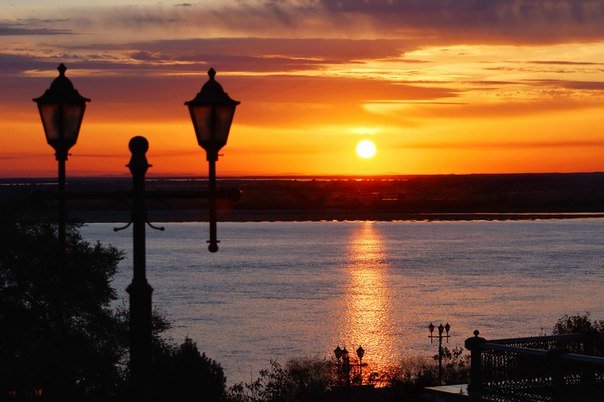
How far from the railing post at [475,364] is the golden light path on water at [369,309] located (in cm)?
4010

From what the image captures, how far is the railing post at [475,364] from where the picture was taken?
20875 millimetres

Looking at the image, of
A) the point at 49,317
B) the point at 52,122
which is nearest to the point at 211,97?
the point at 52,122

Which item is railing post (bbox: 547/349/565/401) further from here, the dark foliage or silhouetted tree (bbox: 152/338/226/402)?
silhouetted tree (bbox: 152/338/226/402)

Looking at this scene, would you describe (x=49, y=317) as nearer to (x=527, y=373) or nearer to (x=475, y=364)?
(x=475, y=364)

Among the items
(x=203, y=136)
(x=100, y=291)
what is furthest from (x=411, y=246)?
(x=203, y=136)

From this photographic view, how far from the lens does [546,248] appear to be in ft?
516

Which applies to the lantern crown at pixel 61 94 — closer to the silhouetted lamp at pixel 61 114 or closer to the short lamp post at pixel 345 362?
Result: the silhouetted lamp at pixel 61 114

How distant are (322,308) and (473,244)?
83.8 metres

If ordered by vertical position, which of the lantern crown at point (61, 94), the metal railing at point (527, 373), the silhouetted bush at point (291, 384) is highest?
the lantern crown at point (61, 94)

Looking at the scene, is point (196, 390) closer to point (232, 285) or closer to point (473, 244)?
A: point (232, 285)

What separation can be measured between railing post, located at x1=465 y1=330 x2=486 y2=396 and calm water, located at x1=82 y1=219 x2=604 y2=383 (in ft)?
119

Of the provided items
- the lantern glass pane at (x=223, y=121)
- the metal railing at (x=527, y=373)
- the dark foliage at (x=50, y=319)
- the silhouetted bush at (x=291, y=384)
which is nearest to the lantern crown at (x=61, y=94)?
the lantern glass pane at (x=223, y=121)

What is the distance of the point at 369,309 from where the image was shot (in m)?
93.1

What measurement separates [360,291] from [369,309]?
13134mm
